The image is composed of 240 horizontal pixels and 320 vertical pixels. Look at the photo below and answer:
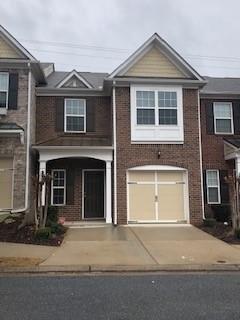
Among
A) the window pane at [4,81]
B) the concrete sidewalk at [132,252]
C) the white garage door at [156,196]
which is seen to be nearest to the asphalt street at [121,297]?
the concrete sidewalk at [132,252]

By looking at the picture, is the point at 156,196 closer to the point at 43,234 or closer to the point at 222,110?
the point at 222,110

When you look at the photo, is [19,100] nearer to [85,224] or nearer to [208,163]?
[85,224]

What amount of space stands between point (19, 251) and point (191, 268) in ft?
15.4

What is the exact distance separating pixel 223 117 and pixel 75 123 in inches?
291

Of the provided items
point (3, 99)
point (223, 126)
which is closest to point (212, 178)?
point (223, 126)

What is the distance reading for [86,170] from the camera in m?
18.3

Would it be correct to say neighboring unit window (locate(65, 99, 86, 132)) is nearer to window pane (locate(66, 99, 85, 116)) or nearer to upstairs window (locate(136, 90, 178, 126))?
window pane (locate(66, 99, 85, 116))

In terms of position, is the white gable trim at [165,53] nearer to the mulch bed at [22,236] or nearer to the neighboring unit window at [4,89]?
the neighboring unit window at [4,89]

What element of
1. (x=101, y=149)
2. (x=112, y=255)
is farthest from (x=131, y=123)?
(x=112, y=255)

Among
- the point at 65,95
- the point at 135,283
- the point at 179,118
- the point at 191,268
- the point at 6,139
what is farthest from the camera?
the point at 65,95

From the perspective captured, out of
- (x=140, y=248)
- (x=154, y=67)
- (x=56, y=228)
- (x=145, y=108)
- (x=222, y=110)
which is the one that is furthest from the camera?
(x=222, y=110)

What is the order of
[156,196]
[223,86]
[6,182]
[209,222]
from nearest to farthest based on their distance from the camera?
[209,222]
[6,182]
[156,196]
[223,86]

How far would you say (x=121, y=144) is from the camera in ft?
55.9

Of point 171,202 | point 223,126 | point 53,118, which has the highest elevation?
point 53,118
